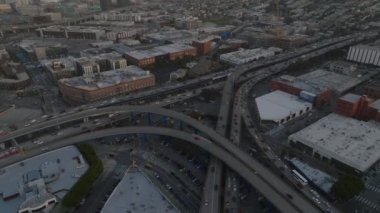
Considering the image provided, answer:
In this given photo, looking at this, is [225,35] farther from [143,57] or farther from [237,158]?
[237,158]

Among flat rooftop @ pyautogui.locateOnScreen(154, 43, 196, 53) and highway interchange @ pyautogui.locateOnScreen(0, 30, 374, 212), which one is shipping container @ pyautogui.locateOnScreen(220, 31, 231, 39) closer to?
flat rooftop @ pyautogui.locateOnScreen(154, 43, 196, 53)

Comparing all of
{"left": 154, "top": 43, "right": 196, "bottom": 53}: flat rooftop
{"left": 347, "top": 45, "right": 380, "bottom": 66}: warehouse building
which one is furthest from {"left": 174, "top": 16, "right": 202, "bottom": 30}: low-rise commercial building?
{"left": 347, "top": 45, "right": 380, "bottom": 66}: warehouse building

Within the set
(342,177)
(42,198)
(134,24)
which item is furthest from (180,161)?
(134,24)

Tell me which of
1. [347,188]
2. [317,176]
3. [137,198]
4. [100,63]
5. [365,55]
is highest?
[365,55]

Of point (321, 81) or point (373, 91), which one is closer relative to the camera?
point (373, 91)

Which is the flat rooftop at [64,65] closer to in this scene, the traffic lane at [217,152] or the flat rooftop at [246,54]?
the traffic lane at [217,152]

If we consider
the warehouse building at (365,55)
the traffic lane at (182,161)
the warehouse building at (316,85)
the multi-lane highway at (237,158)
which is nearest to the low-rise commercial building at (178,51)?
the warehouse building at (316,85)

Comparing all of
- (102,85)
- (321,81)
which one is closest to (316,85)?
(321,81)

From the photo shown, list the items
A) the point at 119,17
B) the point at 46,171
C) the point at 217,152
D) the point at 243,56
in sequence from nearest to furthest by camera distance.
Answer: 1. the point at 46,171
2. the point at 217,152
3. the point at 243,56
4. the point at 119,17

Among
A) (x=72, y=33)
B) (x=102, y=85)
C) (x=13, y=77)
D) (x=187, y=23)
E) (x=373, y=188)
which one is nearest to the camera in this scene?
(x=373, y=188)
